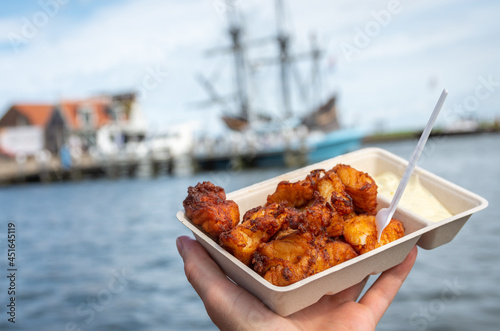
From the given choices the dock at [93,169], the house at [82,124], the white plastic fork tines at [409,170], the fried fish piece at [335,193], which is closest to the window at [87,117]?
the house at [82,124]

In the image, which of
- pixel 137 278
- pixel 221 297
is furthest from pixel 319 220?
pixel 137 278

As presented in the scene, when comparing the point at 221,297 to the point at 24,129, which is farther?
the point at 24,129

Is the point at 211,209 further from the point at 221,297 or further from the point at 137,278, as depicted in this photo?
the point at 137,278

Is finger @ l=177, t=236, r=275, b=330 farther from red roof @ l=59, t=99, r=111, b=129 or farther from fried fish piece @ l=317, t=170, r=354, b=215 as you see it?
red roof @ l=59, t=99, r=111, b=129

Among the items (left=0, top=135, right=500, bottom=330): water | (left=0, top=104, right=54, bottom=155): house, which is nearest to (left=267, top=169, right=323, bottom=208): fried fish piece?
(left=0, top=135, right=500, bottom=330): water

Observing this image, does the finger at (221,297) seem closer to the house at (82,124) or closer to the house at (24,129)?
the house at (82,124)

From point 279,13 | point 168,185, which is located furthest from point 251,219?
point 279,13

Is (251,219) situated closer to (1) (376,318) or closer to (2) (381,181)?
(1) (376,318)
